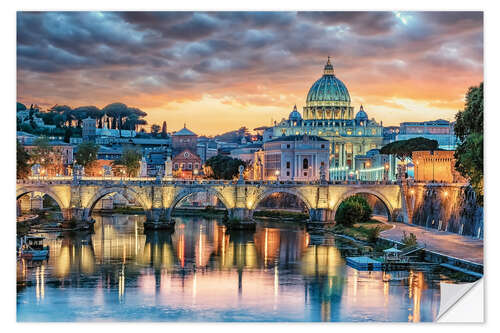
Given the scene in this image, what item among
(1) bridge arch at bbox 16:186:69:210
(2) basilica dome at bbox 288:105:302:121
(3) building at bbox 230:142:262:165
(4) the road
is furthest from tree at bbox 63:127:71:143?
(4) the road

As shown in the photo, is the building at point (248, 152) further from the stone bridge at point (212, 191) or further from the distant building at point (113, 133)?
the stone bridge at point (212, 191)

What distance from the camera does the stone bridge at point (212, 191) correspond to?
136 feet

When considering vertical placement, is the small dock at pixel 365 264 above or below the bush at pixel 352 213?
below

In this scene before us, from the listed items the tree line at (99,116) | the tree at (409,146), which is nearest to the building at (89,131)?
the tree line at (99,116)

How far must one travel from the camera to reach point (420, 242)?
3031 centimetres

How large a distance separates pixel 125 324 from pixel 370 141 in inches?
3043

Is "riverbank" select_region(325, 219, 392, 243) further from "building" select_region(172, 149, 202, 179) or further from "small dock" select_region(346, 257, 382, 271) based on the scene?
"building" select_region(172, 149, 202, 179)

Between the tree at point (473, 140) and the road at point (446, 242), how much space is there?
2.12m

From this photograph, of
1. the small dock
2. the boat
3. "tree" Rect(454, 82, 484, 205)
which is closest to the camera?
"tree" Rect(454, 82, 484, 205)

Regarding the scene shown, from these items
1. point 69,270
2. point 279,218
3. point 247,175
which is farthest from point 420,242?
point 247,175

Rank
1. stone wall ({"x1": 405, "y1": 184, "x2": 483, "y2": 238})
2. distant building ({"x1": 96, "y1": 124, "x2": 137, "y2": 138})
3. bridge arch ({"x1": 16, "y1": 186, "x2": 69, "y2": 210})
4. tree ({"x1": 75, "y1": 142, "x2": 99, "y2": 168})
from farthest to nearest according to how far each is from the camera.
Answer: distant building ({"x1": 96, "y1": 124, "x2": 137, "y2": 138}), tree ({"x1": 75, "y1": 142, "x2": 99, "y2": 168}), bridge arch ({"x1": 16, "y1": 186, "x2": 69, "y2": 210}), stone wall ({"x1": 405, "y1": 184, "x2": 483, "y2": 238})

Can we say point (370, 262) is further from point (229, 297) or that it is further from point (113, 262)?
point (113, 262)

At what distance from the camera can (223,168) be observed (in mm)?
68562

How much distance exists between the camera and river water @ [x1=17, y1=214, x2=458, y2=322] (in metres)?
21.0
